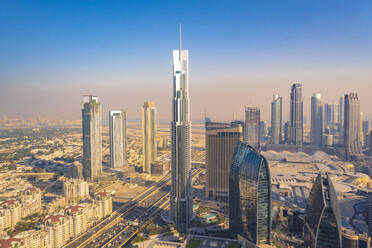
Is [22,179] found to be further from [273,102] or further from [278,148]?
[273,102]

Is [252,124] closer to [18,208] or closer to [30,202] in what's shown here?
[30,202]

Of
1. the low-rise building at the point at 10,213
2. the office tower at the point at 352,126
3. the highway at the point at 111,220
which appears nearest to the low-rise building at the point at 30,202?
the low-rise building at the point at 10,213

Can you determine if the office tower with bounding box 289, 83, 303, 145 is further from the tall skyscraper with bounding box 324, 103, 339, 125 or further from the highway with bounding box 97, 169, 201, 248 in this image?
the highway with bounding box 97, 169, 201, 248

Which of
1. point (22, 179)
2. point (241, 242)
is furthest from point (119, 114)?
point (241, 242)

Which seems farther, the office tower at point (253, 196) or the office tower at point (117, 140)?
the office tower at point (117, 140)

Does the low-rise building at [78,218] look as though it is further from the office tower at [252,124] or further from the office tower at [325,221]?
the office tower at [252,124]

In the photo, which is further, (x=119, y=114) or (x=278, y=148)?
(x=278, y=148)
